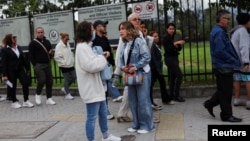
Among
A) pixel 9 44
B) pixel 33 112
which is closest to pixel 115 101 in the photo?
pixel 33 112

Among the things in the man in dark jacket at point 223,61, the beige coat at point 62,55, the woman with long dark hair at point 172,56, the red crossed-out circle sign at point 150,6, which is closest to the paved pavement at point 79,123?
the man in dark jacket at point 223,61

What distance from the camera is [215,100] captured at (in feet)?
21.8

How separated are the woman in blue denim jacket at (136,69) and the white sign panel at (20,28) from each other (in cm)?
613

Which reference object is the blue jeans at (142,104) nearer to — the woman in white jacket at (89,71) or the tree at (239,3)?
the woman in white jacket at (89,71)

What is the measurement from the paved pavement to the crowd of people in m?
0.21

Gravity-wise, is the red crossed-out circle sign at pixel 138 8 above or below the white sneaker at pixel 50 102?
above

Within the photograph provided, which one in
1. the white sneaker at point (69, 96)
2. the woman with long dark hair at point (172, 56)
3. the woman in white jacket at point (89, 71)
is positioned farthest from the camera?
the white sneaker at point (69, 96)

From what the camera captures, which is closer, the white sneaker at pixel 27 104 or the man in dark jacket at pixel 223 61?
the man in dark jacket at pixel 223 61

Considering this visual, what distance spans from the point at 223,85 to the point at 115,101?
3012 mm

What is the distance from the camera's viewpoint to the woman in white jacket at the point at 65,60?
940 cm

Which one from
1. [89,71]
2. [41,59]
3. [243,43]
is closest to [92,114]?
[89,71]

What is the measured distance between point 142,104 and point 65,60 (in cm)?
398

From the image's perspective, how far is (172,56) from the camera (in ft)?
26.7

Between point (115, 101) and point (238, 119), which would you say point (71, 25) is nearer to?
point (115, 101)
